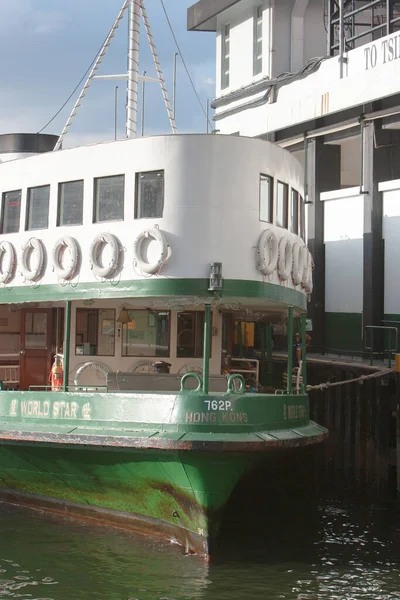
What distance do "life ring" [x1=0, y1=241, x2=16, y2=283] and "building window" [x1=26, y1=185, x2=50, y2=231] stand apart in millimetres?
492

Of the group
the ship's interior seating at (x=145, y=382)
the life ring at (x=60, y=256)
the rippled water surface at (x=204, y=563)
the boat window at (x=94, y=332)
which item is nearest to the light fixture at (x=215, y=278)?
the ship's interior seating at (x=145, y=382)

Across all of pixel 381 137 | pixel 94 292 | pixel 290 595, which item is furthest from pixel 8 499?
pixel 381 137

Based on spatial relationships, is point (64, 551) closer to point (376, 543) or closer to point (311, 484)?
point (376, 543)

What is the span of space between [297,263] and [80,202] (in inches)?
143

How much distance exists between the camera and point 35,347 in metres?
16.0

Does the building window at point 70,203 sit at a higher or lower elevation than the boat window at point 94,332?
higher

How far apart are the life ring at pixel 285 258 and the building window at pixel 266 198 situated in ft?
1.50

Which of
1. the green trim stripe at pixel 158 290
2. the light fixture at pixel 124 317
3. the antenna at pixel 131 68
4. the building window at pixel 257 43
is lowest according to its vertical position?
the light fixture at pixel 124 317

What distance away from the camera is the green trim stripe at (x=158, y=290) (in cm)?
1243

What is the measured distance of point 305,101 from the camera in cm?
2502

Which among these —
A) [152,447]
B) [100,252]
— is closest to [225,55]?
[100,252]

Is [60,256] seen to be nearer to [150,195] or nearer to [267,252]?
[150,195]

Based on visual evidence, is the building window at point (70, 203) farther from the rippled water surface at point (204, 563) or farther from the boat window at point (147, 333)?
the rippled water surface at point (204, 563)

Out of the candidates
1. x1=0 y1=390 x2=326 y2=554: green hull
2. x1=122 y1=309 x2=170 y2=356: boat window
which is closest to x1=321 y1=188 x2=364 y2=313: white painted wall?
x1=122 y1=309 x2=170 y2=356: boat window
